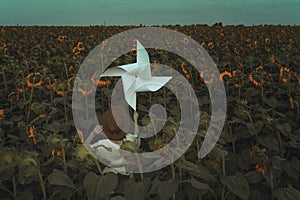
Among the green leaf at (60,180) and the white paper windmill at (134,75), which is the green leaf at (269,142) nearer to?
the white paper windmill at (134,75)

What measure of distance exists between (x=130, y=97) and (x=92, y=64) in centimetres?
351

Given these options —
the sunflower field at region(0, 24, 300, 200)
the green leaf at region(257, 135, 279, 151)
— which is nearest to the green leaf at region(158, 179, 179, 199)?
the sunflower field at region(0, 24, 300, 200)

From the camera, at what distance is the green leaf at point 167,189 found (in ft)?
6.51

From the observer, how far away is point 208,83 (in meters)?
4.82

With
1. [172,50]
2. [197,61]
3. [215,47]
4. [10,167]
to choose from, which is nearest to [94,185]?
[10,167]

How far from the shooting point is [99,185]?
202 centimetres

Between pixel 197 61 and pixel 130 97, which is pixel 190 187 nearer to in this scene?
pixel 130 97

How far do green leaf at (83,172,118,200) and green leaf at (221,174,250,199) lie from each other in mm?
653

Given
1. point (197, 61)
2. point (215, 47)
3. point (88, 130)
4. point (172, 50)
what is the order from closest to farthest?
point (88, 130)
point (197, 61)
point (172, 50)
point (215, 47)

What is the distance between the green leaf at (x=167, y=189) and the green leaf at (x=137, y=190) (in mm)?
78

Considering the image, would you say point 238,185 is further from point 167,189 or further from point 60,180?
point 60,180

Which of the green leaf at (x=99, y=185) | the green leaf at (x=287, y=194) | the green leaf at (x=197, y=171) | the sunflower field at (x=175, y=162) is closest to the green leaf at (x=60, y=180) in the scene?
the sunflower field at (x=175, y=162)

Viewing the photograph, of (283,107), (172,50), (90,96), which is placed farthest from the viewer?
(172,50)

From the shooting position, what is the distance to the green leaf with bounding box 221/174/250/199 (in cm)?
219
